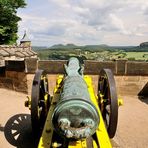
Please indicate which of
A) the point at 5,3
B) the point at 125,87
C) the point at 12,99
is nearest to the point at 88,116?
the point at 12,99

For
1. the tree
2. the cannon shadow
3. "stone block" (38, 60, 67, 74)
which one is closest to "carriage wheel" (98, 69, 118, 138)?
"stone block" (38, 60, 67, 74)

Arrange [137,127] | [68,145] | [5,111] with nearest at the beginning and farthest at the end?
[68,145] < [137,127] < [5,111]

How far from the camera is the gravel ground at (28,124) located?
6.45 meters

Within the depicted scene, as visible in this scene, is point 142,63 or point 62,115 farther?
point 142,63

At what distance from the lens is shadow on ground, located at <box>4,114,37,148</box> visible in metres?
6.30

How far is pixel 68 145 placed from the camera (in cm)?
371

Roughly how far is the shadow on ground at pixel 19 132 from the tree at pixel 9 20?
1999cm

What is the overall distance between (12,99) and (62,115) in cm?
640

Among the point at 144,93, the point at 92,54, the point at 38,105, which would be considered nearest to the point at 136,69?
the point at 144,93

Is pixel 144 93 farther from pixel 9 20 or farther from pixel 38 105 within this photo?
pixel 9 20

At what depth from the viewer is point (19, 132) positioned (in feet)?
22.5

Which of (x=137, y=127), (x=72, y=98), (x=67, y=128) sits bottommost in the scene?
(x=137, y=127)

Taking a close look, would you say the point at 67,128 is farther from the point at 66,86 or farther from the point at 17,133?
the point at 17,133

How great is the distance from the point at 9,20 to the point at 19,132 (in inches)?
909
